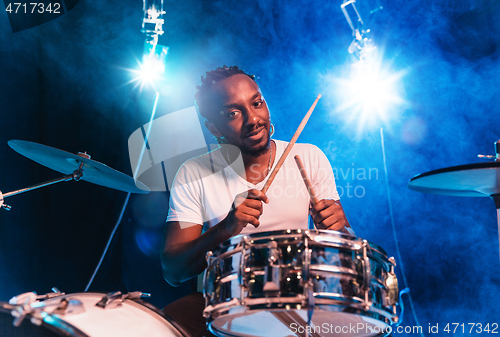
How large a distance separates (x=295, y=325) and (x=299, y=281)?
22 cm

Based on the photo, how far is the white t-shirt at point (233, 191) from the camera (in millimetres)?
1625

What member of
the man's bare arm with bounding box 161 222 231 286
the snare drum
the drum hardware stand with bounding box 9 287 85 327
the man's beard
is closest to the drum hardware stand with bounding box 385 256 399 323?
the snare drum

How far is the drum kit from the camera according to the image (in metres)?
0.83

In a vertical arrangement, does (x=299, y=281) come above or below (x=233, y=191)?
below

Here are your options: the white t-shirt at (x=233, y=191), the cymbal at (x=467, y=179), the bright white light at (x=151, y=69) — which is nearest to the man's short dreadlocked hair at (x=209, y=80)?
the white t-shirt at (x=233, y=191)

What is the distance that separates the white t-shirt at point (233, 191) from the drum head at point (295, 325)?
547mm

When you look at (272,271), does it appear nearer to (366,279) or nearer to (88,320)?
(366,279)

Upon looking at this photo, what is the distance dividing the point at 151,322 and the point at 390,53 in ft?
6.50

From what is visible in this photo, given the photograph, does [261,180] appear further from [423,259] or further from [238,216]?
[423,259]

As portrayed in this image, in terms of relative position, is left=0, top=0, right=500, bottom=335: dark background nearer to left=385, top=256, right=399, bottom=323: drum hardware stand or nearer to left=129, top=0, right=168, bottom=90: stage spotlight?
left=129, top=0, right=168, bottom=90: stage spotlight

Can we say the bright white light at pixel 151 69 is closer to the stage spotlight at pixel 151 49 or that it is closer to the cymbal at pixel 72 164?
the stage spotlight at pixel 151 49

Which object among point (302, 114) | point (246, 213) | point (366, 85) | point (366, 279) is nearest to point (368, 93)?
point (366, 85)

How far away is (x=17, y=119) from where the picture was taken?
1.79 metres

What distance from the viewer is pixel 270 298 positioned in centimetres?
89
